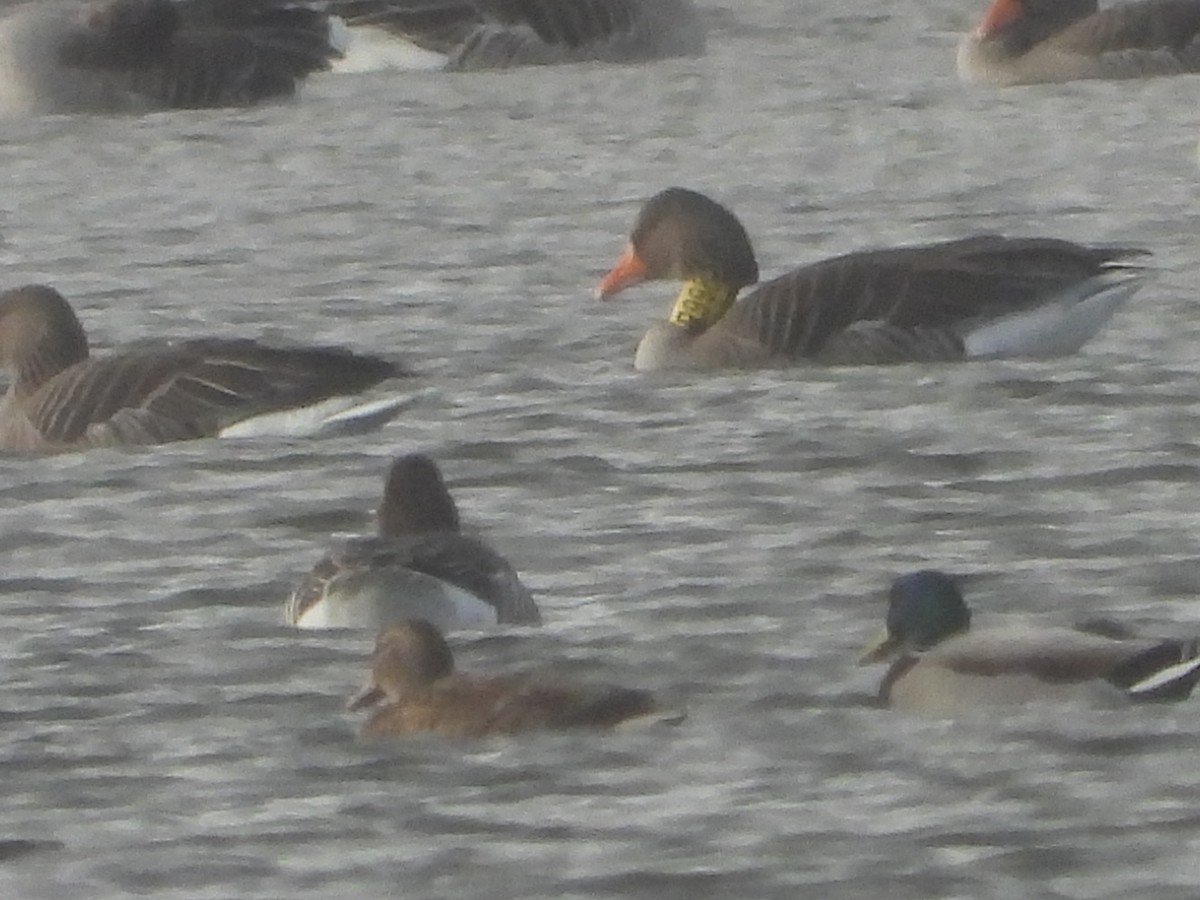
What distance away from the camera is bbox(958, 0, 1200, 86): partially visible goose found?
2619 centimetres

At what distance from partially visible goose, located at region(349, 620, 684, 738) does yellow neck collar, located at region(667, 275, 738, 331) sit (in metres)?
6.75

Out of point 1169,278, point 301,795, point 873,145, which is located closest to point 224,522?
point 301,795

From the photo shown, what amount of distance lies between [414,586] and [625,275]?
6.03 metres

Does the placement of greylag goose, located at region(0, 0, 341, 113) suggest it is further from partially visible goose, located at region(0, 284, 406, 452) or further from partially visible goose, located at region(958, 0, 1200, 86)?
partially visible goose, located at region(0, 284, 406, 452)

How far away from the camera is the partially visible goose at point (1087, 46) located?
26.2 metres

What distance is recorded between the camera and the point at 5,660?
37.9ft

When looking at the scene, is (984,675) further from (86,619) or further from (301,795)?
(86,619)

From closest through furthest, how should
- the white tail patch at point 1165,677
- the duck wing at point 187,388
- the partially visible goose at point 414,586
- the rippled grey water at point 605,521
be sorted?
1. the rippled grey water at point 605,521
2. the white tail patch at point 1165,677
3. the partially visible goose at point 414,586
4. the duck wing at point 187,388

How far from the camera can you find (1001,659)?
404 inches

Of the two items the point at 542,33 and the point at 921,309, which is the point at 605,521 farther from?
the point at 542,33

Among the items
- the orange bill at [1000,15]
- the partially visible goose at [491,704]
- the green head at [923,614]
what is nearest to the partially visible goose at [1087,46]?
the orange bill at [1000,15]

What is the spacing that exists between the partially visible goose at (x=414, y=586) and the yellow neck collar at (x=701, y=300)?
17.9 ft

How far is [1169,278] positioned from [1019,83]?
811 centimetres

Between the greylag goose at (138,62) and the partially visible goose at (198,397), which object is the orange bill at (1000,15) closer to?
the greylag goose at (138,62)
